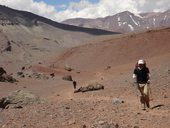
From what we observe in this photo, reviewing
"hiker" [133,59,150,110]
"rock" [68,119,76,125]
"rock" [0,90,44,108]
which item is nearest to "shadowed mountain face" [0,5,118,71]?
"rock" [0,90,44,108]

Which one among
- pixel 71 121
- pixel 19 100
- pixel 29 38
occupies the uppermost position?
pixel 29 38

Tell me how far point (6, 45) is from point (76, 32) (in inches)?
2056

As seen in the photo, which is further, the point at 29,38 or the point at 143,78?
the point at 29,38

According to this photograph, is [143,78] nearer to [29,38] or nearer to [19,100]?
[19,100]

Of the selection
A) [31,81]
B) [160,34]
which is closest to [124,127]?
[31,81]

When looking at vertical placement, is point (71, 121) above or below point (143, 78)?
below

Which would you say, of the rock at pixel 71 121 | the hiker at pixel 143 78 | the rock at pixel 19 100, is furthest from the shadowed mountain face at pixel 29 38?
the rock at pixel 71 121

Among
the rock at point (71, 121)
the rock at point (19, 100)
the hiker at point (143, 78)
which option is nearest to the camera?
the rock at point (71, 121)

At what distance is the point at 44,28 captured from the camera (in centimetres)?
12038

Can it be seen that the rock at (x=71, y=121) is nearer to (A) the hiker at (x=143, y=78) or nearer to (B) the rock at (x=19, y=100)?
(A) the hiker at (x=143, y=78)

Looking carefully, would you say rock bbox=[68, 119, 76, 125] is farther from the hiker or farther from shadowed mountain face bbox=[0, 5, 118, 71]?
shadowed mountain face bbox=[0, 5, 118, 71]

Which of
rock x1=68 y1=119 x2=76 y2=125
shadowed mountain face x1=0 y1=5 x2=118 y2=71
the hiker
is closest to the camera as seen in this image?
rock x1=68 y1=119 x2=76 y2=125

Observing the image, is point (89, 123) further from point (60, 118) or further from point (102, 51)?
point (102, 51)

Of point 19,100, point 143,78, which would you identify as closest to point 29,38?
point 19,100
